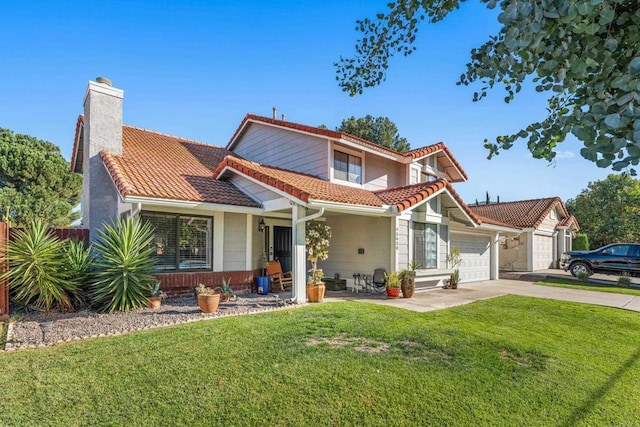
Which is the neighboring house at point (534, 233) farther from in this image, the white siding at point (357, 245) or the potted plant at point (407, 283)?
the potted plant at point (407, 283)

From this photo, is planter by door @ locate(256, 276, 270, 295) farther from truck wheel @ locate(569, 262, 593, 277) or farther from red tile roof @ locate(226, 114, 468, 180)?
truck wheel @ locate(569, 262, 593, 277)

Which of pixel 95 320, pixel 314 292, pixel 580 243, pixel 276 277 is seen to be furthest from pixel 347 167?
pixel 580 243

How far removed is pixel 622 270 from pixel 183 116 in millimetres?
22121

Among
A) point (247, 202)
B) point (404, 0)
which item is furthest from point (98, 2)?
point (404, 0)

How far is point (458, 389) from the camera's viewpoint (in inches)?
171

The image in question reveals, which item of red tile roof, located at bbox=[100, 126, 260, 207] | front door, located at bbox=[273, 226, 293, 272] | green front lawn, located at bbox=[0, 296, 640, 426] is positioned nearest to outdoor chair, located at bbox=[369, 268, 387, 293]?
front door, located at bbox=[273, 226, 293, 272]

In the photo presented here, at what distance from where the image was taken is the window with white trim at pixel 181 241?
9.93 metres

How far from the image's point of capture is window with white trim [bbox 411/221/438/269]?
12.5m

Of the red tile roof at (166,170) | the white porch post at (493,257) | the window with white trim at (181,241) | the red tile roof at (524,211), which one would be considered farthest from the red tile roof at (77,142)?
the red tile roof at (524,211)

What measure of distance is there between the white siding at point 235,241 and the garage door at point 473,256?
368 inches

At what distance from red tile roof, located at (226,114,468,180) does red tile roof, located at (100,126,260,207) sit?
214 centimetres

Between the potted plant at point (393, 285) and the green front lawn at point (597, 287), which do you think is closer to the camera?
the potted plant at point (393, 285)

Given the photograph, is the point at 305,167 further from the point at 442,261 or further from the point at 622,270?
the point at 622,270

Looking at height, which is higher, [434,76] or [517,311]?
[434,76]
